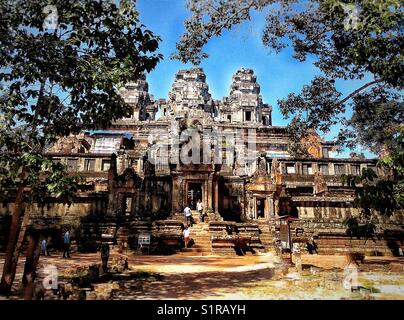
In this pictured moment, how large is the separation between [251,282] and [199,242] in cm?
817

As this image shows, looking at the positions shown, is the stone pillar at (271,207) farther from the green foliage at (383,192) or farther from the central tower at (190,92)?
the central tower at (190,92)

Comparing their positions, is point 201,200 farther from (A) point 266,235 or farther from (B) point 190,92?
(B) point 190,92

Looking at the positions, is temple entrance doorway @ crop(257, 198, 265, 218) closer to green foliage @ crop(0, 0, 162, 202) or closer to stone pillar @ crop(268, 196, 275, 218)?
stone pillar @ crop(268, 196, 275, 218)

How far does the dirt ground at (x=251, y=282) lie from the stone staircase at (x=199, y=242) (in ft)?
11.3

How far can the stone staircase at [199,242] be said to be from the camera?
15859 mm

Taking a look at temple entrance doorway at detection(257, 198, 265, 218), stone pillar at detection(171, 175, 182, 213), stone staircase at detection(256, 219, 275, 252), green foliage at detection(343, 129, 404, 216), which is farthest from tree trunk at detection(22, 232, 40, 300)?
temple entrance doorway at detection(257, 198, 265, 218)

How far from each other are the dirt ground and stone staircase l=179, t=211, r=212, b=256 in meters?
3.44

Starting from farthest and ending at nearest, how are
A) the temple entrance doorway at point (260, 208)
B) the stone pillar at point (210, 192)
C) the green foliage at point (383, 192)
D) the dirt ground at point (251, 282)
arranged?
the temple entrance doorway at point (260, 208), the stone pillar at point (210, 192), the dirt ground at point (251, 282), the green foliage at point (383, 192)

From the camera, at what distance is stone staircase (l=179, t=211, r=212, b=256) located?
624 inches

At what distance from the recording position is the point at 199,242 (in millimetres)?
16703

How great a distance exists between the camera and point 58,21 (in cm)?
718

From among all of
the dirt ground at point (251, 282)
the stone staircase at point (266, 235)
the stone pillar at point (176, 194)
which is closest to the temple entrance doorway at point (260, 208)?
the stone staircase at point (266, 235)

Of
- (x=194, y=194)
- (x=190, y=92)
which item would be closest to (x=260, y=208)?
(x=194, y=194)

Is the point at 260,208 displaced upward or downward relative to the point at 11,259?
upward
